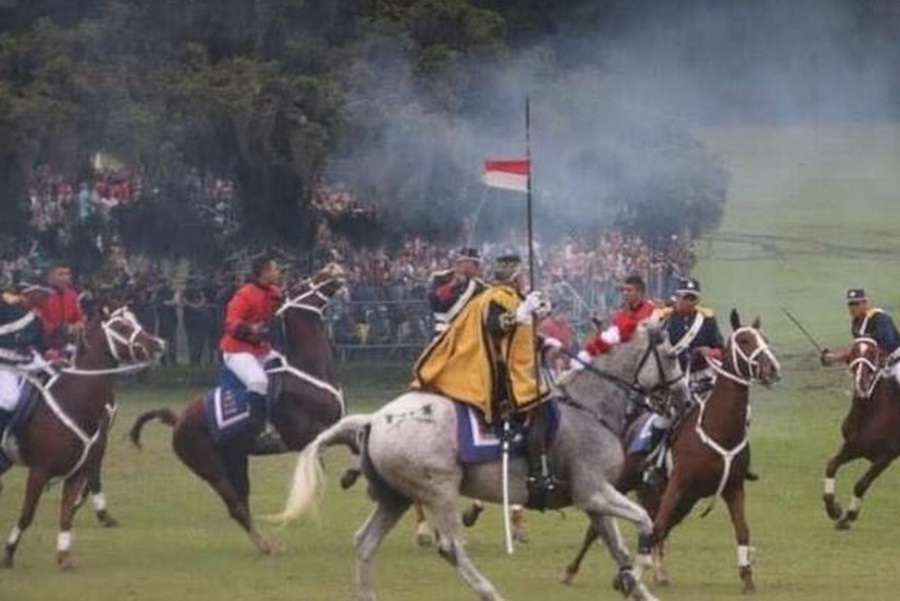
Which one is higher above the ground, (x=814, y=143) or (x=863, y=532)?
(x=814, y=143)

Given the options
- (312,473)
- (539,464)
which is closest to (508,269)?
(539,464)

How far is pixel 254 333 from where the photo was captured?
23.7 meters

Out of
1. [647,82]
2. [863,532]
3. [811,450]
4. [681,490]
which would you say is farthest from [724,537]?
[647,82]

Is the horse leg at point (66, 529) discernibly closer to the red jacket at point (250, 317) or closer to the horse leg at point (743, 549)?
the red jacket at point (250, 317)

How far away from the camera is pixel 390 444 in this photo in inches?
703

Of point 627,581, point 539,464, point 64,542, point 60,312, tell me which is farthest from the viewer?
point 60,312

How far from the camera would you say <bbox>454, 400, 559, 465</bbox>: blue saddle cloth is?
18.0 m

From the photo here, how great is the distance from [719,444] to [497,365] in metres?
2.59

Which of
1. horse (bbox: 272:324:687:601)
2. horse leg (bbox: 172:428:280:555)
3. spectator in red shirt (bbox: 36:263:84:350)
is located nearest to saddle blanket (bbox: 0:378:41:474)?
horse leg (bbox: 172:428:280:555)

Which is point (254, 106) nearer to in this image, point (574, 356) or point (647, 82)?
point (647, 82)

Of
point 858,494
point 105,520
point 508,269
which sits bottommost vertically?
point 105,520

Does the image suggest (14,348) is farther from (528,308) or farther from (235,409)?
(528,308)

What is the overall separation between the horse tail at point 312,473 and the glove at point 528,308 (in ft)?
3.98

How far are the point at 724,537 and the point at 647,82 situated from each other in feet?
57.9
